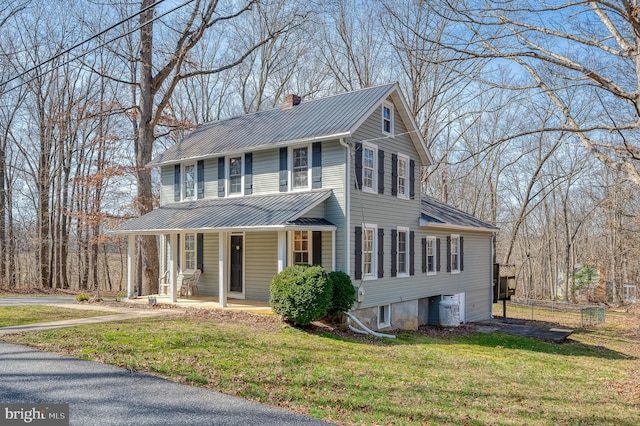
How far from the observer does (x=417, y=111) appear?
25688mm

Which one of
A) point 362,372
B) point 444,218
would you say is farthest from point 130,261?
point 444,218

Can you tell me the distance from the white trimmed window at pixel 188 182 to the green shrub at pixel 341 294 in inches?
286

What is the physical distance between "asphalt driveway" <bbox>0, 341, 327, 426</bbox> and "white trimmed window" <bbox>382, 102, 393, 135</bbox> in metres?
10.8

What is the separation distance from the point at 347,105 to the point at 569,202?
1114 inches

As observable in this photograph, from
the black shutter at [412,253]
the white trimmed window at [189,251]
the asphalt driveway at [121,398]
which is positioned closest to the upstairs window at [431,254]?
the black shutter at [412,253]

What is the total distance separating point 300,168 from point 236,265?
399cm

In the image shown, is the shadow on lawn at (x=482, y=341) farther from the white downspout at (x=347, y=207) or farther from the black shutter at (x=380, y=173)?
the black shutter at (x=380, y=173)

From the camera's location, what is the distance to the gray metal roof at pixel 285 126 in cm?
1395

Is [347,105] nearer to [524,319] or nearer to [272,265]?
[272,265]

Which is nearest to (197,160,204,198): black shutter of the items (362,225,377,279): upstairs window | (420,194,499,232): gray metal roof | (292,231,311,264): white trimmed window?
(292,231,311,264): white trimmed window

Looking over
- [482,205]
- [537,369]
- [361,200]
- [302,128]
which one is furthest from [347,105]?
[482,205]

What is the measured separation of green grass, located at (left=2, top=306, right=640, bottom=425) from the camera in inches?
257

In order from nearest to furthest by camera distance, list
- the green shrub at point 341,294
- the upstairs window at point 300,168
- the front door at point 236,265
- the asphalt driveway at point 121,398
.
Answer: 1. the asphalt driveway at point 121,398
2. the green shrub at point 341,294
3. the upstairs window at point 300,168
4. the front door at point 236,265

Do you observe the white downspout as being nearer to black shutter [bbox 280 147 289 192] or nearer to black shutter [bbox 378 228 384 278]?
black shutter [bbox 378 228 384 278]
